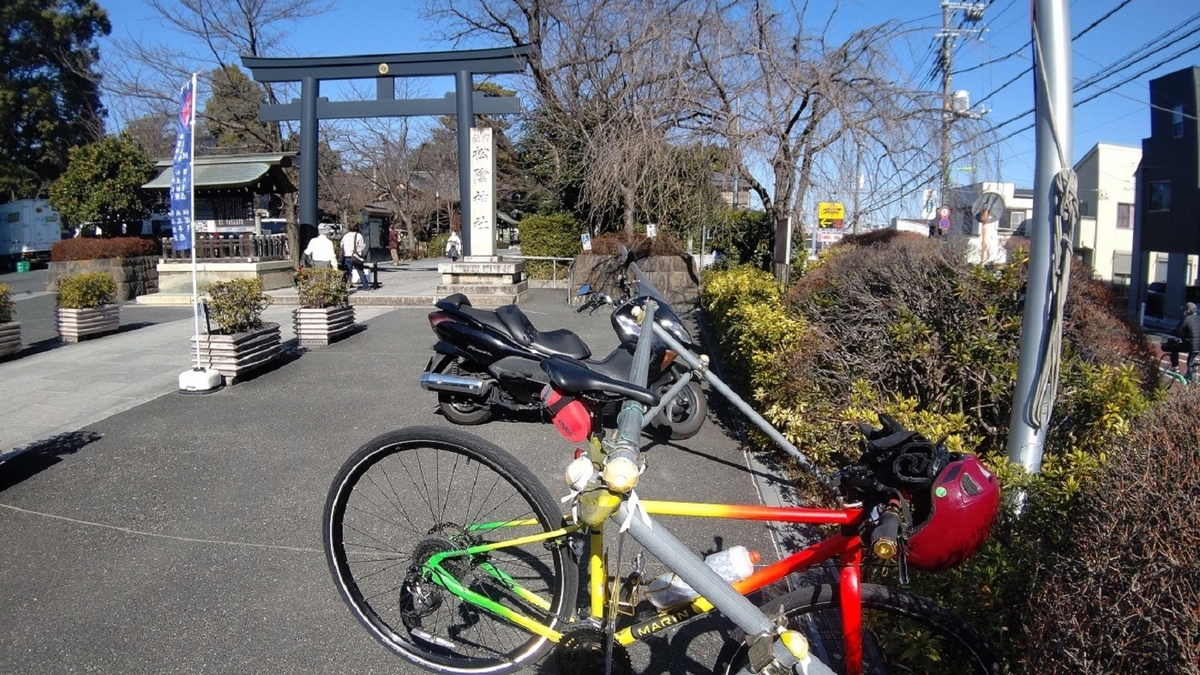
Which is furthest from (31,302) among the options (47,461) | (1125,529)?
(1125,529)

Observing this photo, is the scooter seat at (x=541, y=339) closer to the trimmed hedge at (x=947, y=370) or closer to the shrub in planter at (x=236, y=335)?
the trimmed hedge at (x=947, y=370)

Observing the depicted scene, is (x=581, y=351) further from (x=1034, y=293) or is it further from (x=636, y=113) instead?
(x=636, y=113)

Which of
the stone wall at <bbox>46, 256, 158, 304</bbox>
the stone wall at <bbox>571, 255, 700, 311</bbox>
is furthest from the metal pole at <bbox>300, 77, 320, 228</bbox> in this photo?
the stone wall at <bbox>571, 255, 700, 311</bbox>

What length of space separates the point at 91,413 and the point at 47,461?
157cm

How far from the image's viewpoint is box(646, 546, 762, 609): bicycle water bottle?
2.05 meters

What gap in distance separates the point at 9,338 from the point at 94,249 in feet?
32.0

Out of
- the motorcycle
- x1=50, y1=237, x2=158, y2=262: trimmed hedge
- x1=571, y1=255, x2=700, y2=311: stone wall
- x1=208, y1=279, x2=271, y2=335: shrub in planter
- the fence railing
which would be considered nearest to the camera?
the motorcycle

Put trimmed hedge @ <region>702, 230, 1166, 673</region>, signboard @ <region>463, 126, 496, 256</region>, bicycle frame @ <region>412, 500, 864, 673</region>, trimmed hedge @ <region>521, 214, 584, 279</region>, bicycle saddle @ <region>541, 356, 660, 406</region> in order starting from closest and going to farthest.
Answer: bicycle frame @ <region>412, 500, 864, 673</region>
bicycle saddle @ <region>541, 356, 660, 406</region>
trimmed hedge @ <region>702, 230, 1166, 673</region>
signboard @ <region>463, 126, 496, 256</region>
trimmed hedge @ <region>521, 214, 584, 279</region>

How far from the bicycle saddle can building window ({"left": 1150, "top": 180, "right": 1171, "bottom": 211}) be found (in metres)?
30.7

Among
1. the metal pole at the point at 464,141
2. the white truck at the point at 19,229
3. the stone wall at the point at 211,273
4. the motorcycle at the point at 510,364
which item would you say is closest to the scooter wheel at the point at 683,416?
the motorcycle at the point at 510,364

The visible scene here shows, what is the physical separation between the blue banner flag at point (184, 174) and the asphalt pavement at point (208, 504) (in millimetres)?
1662

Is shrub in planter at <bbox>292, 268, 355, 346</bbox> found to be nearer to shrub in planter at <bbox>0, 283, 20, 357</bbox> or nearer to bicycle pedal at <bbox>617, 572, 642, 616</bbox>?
shrub in planter at <bbox>0, 283, 20, 357</bbox>

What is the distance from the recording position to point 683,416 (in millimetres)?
6211

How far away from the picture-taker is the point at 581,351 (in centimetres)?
607
